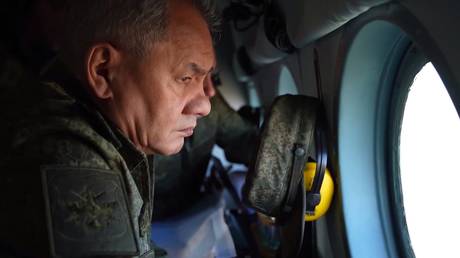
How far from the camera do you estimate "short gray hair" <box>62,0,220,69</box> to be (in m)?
0.79

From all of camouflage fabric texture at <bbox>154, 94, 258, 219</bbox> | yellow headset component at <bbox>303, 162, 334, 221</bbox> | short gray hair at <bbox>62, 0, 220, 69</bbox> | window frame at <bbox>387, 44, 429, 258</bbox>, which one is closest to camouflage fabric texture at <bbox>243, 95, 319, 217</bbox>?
yellow headset component at <bbox>303, 162, 334, 221</bbox>

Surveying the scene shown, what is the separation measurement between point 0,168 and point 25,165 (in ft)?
0.16

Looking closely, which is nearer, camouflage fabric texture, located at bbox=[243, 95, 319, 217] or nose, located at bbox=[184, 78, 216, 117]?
nose, located at bbox=[184, 78, 216, 117]

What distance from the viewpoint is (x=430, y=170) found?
0.94 metres

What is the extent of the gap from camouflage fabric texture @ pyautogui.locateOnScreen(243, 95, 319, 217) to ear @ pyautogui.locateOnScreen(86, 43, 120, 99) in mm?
430

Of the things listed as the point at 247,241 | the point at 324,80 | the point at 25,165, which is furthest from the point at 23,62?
the point at 247,241

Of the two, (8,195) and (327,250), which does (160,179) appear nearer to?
(327,250)

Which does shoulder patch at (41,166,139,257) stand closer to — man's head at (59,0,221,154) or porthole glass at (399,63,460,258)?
man's head at (59,0,221,154)

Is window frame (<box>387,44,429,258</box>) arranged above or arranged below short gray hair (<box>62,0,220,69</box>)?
below

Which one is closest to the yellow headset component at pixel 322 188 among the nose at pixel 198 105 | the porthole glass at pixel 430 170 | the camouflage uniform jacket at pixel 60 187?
the porthole glass at pixel 430 170

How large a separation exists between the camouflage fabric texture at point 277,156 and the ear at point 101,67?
0.43 meters

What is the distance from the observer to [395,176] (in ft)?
3.59

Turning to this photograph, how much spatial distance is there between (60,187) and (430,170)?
73cm

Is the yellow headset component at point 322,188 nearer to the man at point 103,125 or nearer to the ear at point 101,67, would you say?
the man at point 103,125
